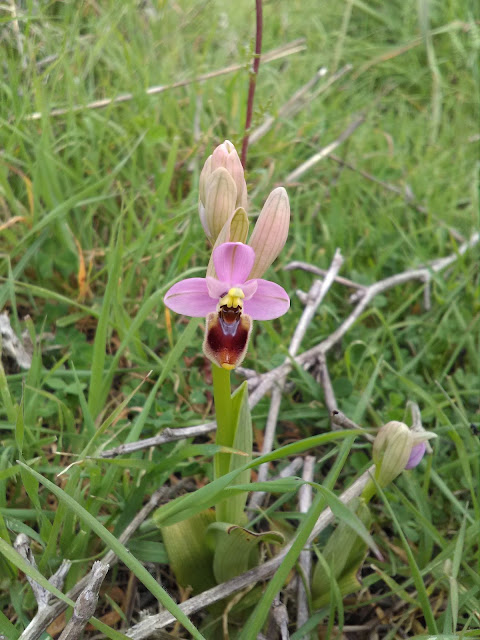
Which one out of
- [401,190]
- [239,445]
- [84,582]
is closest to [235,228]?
[239,445]

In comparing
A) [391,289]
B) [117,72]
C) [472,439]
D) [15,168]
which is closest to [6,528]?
[472,439]

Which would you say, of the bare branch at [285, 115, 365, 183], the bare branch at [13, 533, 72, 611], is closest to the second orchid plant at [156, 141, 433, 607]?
the bare branch at [13, 533, 72, 611]

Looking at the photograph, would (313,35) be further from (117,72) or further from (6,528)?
(6,528)

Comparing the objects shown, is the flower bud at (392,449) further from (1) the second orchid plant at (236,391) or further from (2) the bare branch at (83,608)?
(2) the bare branch at (83,608)

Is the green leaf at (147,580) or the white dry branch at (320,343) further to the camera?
the white dry branch at (320,343)

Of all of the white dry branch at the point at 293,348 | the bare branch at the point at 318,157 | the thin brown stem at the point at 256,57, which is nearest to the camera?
the white dry branch at the point at 293,348

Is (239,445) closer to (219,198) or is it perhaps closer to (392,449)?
(392,449)

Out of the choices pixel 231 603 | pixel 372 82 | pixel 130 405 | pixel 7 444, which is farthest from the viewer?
pixel 372 82

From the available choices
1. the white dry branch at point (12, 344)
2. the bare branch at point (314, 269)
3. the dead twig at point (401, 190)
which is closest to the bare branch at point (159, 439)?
the white dry branch at point (12, 344)
